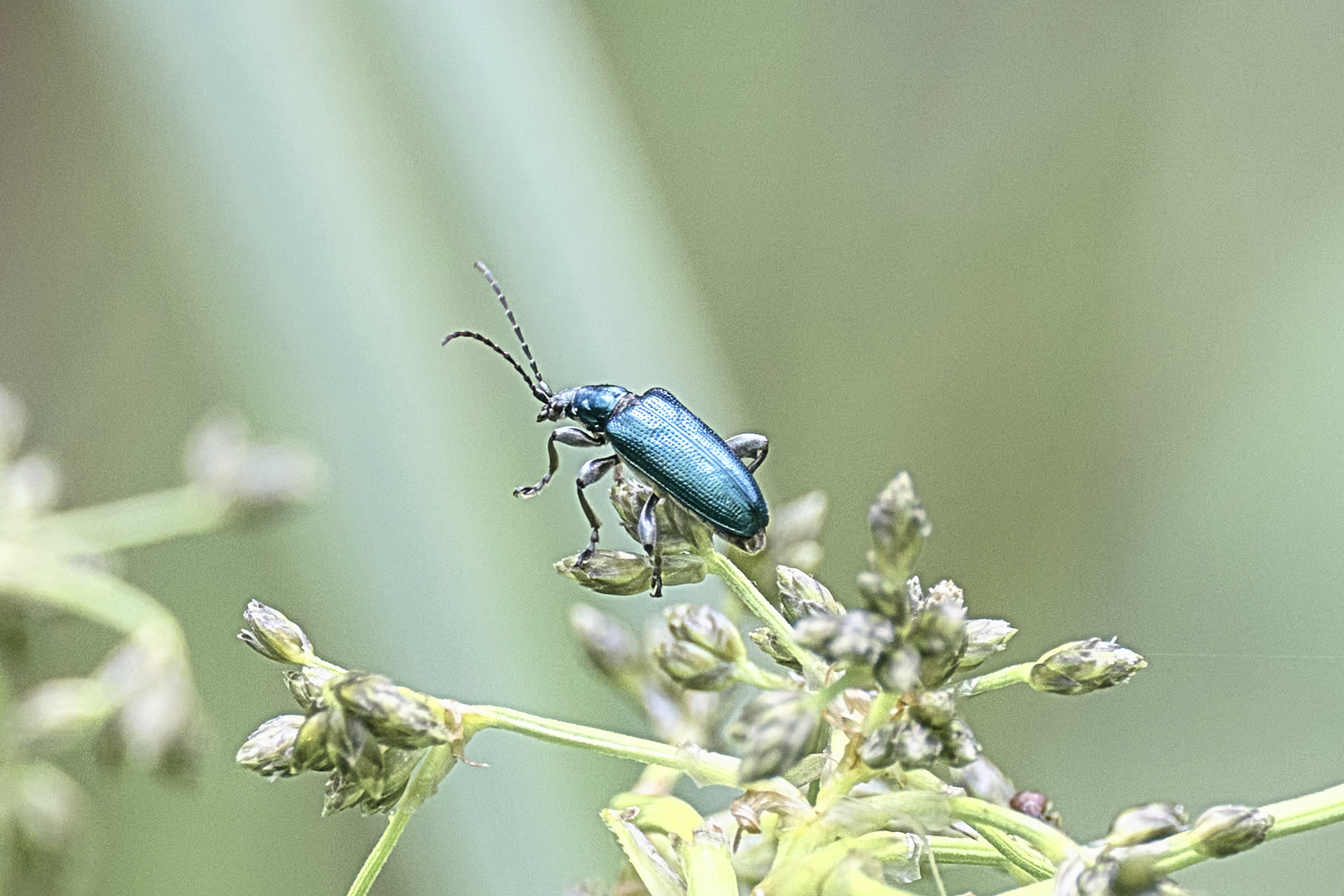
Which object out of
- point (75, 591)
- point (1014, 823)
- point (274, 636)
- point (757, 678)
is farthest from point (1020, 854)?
point (75, 591)

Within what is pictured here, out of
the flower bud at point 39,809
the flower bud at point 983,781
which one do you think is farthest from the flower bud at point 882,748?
the flower bud at point 39,809

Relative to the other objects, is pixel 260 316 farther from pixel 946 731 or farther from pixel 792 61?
pixel 792 61

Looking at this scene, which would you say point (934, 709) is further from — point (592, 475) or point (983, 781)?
point (592, 475)

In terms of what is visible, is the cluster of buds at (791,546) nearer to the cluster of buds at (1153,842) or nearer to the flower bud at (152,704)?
the cluster of buds at (1153,842)

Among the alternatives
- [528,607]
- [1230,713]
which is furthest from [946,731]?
[1230,713]

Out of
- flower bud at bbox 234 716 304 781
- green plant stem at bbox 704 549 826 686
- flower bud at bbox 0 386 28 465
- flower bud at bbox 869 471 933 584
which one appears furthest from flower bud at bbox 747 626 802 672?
flower bud at bbox 0 386 28 465

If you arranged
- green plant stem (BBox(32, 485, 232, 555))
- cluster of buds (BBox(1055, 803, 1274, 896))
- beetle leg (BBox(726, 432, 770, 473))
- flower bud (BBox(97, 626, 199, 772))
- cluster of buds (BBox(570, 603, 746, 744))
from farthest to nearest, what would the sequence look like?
1. beetle leg (BBox(726, 432, 770, 473))
2. green plant stem (BBox(32, 485, 232, 555))
3. flower bud (BBox(97, 626, 199, 772))
4. cluster of buds (BBox(570, 603, 746, 744))
5. cluster of buds (BBox(1055, 803, 1274, 896))

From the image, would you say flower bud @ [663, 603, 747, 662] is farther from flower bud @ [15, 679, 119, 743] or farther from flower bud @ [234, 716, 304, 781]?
flower bud @ [15, 679, 119, 743]
